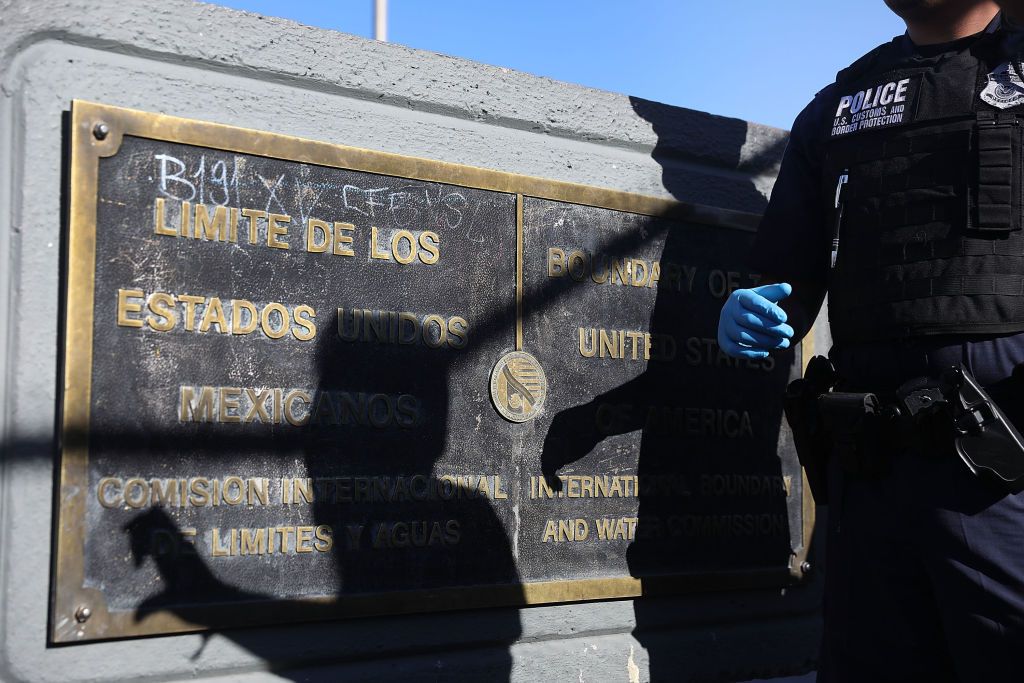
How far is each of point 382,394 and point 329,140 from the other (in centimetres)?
63

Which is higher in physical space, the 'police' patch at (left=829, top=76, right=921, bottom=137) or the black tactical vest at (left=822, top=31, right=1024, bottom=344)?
the 'police' patch at (left=829, top=76, right=921, bottom=137)

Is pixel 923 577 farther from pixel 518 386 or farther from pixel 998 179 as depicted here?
pixel 518 386

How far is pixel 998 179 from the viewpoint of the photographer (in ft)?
6.80

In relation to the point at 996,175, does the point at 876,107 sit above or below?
above

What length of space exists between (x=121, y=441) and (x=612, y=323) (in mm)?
1325

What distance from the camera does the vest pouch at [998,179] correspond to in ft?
6.77

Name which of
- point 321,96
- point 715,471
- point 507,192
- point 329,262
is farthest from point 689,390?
point 321,96

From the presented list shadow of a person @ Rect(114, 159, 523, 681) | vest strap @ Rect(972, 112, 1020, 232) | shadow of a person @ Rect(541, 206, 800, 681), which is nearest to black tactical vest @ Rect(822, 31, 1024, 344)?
vest strap @ Rect(972, 112, 1020, 232)

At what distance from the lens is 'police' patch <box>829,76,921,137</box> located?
2244 mm

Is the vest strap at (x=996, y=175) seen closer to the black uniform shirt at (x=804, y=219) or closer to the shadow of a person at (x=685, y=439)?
the black uniform shirt at (x=804, y=219)

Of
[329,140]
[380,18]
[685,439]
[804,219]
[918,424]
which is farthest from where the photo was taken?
[380,18]

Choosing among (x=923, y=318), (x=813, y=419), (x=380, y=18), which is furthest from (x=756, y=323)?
(x=380, y=18)

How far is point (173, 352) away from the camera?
84.7 inches

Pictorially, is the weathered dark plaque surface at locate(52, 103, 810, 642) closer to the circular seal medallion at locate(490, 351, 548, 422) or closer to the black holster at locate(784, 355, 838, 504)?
the circular seal medallion at locate(490, 351, 548, 422)
